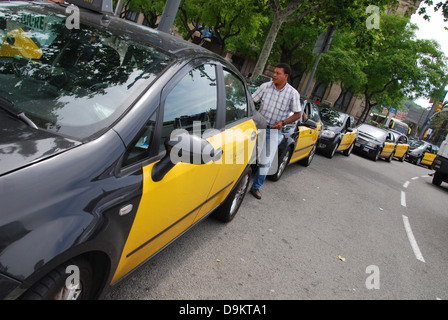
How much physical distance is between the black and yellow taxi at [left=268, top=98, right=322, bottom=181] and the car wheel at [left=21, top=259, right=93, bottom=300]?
4935mm

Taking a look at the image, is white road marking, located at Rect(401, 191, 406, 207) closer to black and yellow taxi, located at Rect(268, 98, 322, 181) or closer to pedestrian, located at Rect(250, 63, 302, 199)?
black and yellow taxi, located at Rect(268, 98, 322, 181)

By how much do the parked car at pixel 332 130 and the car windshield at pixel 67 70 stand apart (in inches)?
404

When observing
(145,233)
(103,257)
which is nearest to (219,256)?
(145,233)

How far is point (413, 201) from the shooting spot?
9.53 m

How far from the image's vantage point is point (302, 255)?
4.23m

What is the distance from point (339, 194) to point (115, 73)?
6.58 metres

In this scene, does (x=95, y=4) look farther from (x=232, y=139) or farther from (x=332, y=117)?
(x=332, y=117)

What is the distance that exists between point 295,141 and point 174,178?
204 inches

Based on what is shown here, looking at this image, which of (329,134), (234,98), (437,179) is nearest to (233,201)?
(234,98)

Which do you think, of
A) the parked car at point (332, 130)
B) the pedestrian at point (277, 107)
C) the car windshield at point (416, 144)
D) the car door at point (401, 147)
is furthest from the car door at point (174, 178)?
the car windshield at point (416, 144)

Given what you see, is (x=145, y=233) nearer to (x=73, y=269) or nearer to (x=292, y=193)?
(x=73, y=269)

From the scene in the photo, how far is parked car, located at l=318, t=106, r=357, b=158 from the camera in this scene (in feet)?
40.3

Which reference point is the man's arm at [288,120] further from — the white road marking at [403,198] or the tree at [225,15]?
the tree at [225,15]

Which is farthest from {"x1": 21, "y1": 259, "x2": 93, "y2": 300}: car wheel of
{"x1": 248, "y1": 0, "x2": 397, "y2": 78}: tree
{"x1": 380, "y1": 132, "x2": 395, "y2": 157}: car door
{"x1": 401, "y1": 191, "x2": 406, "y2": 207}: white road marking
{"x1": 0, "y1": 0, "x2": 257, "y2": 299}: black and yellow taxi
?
{"x1": 380, "y1": 132, "x2": 395, "y2": 157}: car door
